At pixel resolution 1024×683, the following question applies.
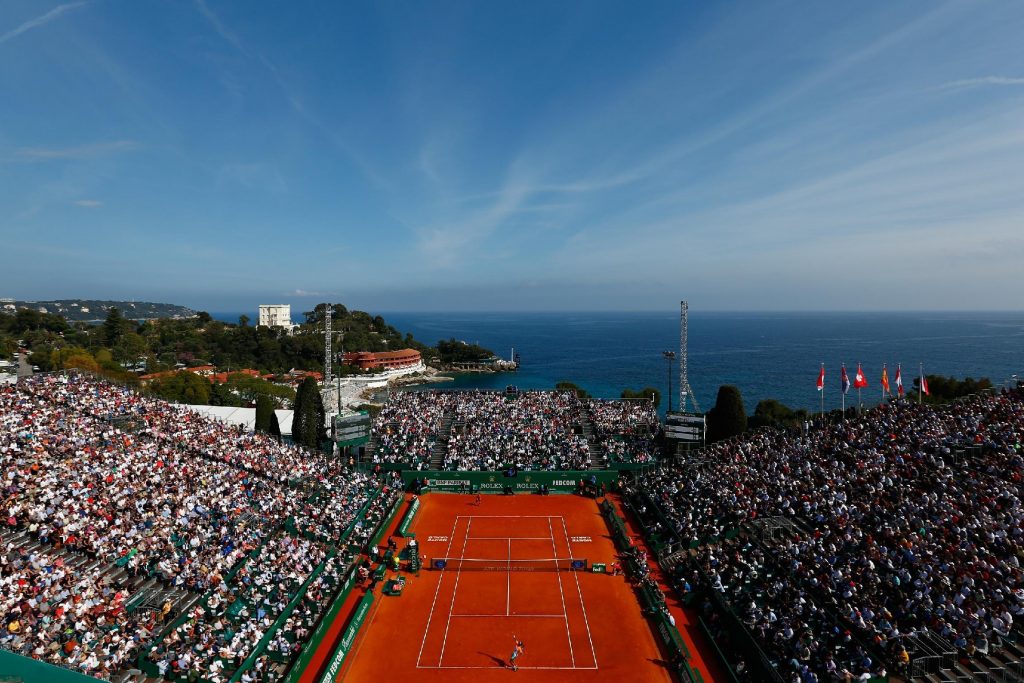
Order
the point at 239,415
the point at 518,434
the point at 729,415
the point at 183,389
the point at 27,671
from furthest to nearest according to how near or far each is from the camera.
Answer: the point at 183,389, the point at 239,415, the point at 518,434, the point at 729,415, the point at 27,671

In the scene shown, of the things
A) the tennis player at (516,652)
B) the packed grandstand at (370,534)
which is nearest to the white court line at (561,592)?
the tennis player at (516,652)

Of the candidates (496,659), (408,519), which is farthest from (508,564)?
(408,519)

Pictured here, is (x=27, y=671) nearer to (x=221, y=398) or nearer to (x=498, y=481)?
(x=498, y=481)

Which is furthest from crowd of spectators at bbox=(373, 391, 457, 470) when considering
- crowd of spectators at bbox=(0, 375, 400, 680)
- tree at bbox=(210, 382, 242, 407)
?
tree at bbox=(210, 382, 242, 407)

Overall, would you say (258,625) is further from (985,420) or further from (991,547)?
(985,420)

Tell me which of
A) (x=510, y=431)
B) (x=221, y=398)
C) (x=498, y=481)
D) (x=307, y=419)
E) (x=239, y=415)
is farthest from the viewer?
(x=221, y=398)

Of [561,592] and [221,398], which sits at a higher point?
[221,398]
